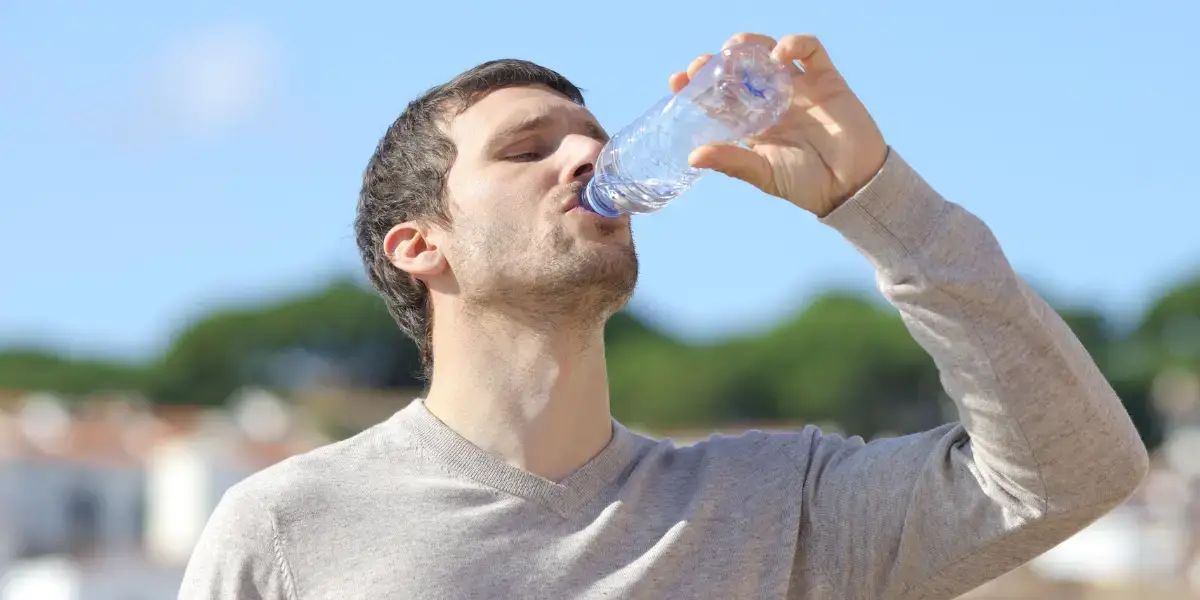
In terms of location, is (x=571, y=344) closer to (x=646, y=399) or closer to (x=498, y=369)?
(x=498, y=369)

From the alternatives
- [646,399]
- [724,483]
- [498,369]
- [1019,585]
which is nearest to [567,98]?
[498,369]

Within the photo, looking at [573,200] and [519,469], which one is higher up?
[573,200]

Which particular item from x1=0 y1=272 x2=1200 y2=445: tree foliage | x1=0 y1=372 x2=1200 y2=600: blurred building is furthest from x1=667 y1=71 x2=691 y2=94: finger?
x1=0 y1=272 x2=1200 y2=445: tree foliage

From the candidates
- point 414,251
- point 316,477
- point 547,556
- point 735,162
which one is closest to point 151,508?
point 414,251

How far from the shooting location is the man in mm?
2945

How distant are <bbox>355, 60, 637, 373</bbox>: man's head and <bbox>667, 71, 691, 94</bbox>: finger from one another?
32cm

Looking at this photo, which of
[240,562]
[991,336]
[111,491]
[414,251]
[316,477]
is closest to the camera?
[991,336]

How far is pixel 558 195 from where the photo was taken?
11.3ft

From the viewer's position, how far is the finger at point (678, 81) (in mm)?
3184

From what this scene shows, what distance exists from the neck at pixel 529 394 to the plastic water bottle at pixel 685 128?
0.29 m

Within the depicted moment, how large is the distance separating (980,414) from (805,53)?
27.0 inches

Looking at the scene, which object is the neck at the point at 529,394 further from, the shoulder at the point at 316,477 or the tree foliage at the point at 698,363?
the tree foliage at the point at 698,363

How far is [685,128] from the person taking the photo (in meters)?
3.57

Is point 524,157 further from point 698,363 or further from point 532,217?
point 698,363
